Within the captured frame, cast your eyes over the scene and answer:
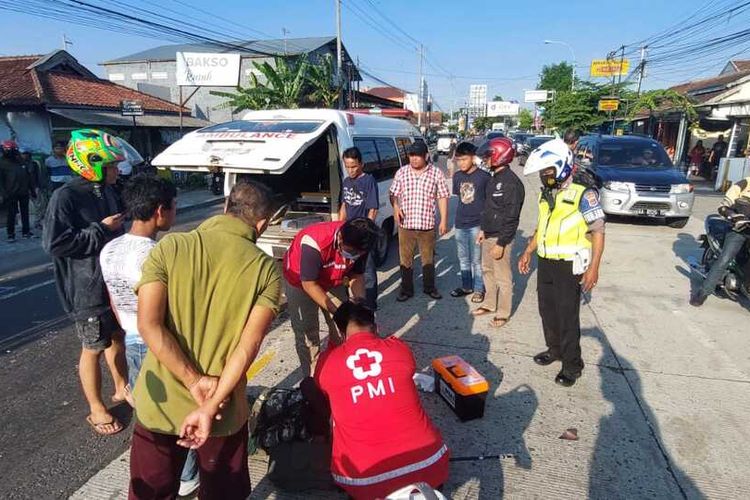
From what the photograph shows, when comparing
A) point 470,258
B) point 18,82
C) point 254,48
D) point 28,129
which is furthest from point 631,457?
point 254,48

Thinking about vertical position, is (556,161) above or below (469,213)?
above

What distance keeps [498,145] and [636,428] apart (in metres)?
2.81

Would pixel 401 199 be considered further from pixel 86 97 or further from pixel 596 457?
pixel 86 97

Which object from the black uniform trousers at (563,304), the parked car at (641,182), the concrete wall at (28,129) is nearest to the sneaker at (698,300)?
the black uniform trousers at (563,304)

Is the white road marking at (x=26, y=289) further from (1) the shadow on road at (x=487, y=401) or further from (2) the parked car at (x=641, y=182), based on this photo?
(2) the parked car at (x=641, y=182)

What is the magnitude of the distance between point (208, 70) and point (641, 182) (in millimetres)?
16661

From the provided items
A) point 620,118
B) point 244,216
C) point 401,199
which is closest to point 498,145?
point 401,199

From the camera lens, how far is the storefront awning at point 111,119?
15159mm

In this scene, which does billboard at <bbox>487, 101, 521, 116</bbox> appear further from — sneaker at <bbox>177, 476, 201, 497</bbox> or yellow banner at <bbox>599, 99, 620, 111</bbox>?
sneaker at <bbox>177, 476, 201, 497</bbox>

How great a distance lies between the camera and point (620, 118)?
2764 centimetres

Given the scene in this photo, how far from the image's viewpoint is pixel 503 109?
300 feet

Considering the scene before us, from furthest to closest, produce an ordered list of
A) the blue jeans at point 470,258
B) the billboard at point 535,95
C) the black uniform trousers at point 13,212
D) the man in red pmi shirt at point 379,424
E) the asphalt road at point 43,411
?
the billboard at point 535,95 < the black uniform trousers at point 13,212 < the blue jeans at point 470,258 < the asphalt road at point 43,411 < the man in red pmi shirt at point 379,424

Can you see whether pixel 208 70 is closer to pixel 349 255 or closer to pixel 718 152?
pixel 349 255

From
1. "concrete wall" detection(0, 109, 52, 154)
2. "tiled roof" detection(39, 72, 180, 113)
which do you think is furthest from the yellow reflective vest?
"tiled roof" detection(39, 72, 180, 113)
